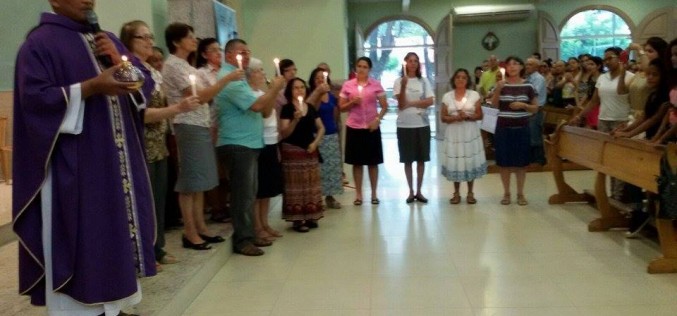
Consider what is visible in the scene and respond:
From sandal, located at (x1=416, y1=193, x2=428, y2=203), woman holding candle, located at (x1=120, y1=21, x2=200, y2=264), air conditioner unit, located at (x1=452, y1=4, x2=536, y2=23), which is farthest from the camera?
air conditioner unit, located at (x1=452, y1=4, x2=536, y2=23)

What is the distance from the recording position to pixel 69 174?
6.21 feet

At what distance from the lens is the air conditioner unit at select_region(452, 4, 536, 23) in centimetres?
1120

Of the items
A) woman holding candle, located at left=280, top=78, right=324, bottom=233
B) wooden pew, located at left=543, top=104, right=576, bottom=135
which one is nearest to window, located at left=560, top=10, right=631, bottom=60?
wooden pew, located at left=543, top=104, right=576, bottom=135

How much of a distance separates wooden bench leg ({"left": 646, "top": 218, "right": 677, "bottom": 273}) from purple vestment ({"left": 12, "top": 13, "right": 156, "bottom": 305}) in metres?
2.78

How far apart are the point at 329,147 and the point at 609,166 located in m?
2.19

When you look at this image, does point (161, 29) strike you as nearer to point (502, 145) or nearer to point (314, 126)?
point (314, 126)

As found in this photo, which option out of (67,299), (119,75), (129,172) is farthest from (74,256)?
(119,75)

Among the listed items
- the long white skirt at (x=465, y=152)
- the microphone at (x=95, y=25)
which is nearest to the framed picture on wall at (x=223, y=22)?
the long white skirt at (x=465, y=152)

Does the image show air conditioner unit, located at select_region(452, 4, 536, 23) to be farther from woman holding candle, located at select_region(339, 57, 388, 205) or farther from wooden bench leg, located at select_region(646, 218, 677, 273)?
wooden bench leg, located at select_region(646, 218, 677, 273)

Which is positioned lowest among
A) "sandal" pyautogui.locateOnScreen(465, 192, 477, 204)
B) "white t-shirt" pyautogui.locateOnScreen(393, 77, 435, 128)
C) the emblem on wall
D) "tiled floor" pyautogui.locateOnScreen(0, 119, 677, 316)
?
"tiled floor" pyautogui.locateOnScreen(0, 119, 677, 316)

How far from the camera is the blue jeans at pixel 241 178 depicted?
3.65 meters

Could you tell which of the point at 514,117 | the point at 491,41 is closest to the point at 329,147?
the point at 514,117

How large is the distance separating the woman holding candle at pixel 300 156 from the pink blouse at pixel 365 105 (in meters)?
0.74

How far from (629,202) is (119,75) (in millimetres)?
3871
